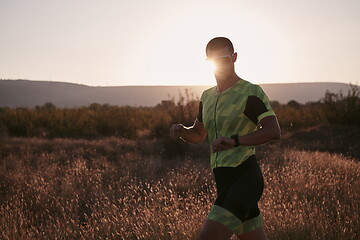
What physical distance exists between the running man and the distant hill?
132 meters

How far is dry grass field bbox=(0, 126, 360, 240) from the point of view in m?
4.70

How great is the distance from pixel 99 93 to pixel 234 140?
16605 centimetres

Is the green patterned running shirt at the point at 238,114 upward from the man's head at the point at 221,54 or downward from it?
downward

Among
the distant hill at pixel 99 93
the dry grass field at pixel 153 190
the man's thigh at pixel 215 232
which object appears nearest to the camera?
the man's thigh at pixel 215 232

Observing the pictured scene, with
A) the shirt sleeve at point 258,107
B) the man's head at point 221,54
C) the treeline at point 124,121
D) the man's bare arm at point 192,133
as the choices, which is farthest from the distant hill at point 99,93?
the shirt sleeve at point 258,107

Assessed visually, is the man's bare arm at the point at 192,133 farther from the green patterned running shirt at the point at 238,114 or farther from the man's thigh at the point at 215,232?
the man's thigh at the point at 215,232

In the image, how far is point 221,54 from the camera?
283 cm

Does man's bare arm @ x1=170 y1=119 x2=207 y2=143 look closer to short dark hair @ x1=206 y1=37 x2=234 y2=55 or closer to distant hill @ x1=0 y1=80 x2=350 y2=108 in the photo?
short dark hair @ x1=206 y1=37 x2=234 y2=55

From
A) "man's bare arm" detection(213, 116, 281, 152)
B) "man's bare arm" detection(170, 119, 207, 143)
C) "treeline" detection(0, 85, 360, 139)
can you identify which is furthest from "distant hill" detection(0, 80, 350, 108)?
"man's bare arm" detection(213, 116, 281, 152)

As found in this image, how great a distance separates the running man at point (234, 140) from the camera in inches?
103

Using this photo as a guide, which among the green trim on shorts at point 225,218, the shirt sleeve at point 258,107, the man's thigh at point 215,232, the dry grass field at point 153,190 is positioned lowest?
the dry grass field at point 153,190

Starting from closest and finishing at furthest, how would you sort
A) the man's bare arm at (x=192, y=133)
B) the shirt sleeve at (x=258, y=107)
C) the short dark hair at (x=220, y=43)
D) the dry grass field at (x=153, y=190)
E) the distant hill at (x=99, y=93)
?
the shirt sleeve at (x=258, y=107) → the short dark hair at (x=220, y=43) → the man's bare arm at (x=192, y=133) → the dry grass field at (x=153, y=190) → the distant hill at (x=99, y=93)

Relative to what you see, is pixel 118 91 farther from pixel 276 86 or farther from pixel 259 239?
pixel 259 239

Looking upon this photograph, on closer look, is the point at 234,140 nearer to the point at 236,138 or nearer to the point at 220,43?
the point at 236,138
